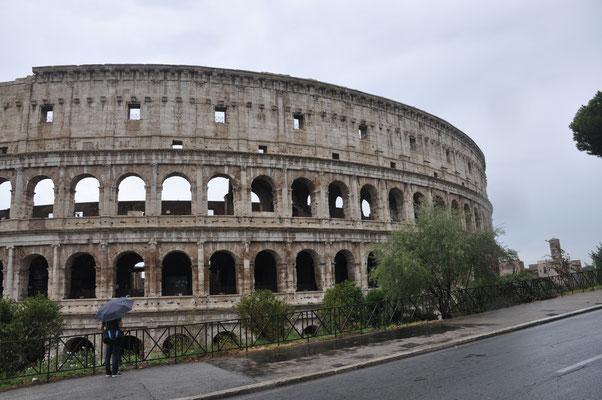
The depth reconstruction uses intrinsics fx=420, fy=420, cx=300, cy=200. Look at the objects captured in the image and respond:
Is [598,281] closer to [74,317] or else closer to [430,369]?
[430,369]

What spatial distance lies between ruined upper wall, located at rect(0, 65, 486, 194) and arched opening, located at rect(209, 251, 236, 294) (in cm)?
725

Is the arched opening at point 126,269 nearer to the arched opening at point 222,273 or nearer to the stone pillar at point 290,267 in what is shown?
the arched opening at point 222,273

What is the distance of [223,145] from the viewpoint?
A: 26.4 m

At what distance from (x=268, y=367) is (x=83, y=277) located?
22.1m

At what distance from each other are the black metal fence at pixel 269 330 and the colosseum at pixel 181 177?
3.93 meters

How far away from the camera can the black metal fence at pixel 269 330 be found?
11047mm

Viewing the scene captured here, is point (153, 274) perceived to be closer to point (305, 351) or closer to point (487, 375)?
point (305, 351)

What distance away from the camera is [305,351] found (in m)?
11.8

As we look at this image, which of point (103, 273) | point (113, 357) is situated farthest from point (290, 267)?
point (113, 357)

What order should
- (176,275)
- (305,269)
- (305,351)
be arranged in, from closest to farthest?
(305,351) → (176,275) → (305,269)

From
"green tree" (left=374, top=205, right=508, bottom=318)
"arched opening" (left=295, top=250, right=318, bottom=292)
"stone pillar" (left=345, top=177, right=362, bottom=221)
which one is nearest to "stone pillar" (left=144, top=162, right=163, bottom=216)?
"arched opening" (left=295, top=250, right=318, bottom=292)

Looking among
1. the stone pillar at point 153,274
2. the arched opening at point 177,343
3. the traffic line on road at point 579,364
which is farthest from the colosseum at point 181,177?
the traffic line on road at point 579,364

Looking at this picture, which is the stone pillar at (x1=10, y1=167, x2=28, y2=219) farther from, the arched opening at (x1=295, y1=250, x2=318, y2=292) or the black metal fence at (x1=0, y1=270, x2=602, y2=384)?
the arched opening at (x1=295, y1=250, x2=318, y2=292)

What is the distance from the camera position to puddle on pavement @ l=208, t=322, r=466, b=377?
1006cm
